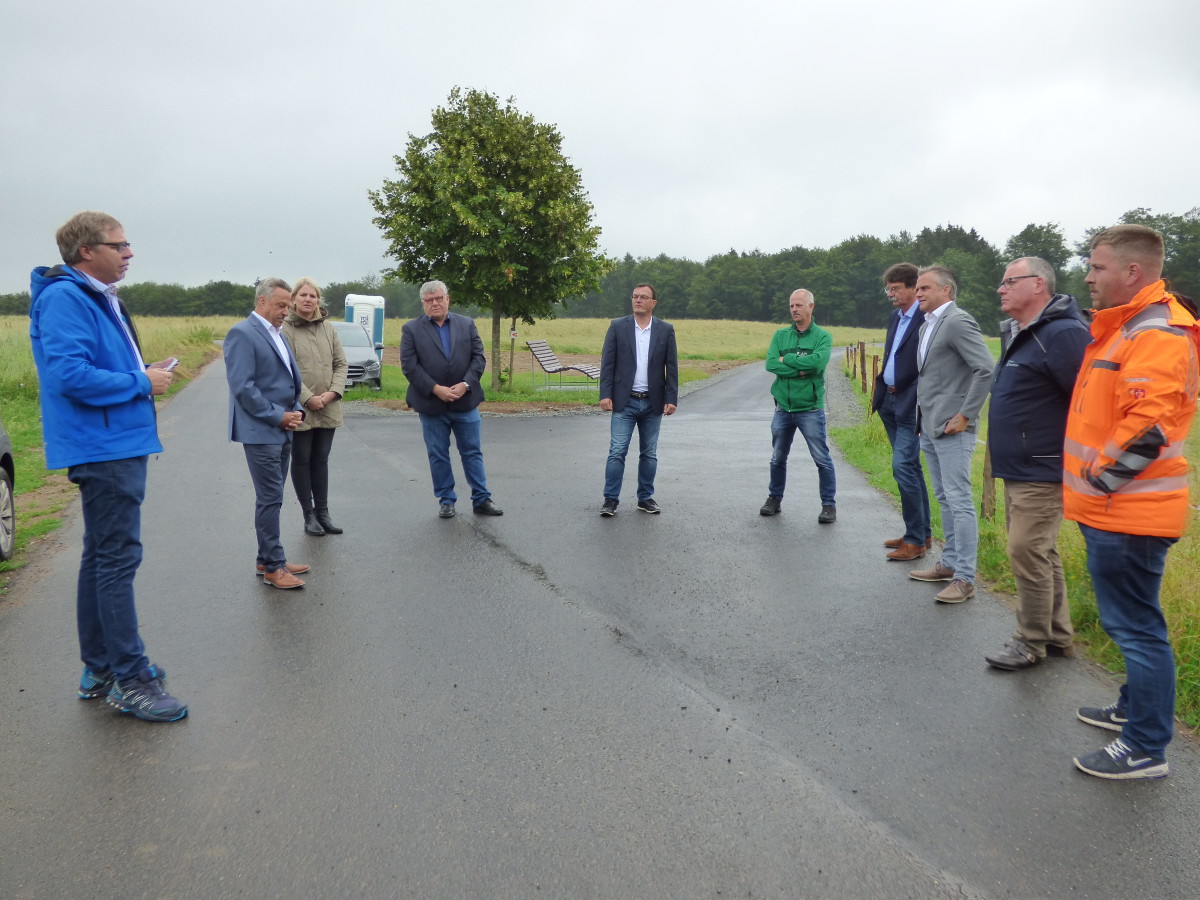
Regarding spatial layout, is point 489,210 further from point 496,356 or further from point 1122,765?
point 1122,765

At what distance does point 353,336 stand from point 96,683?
19.5 meters

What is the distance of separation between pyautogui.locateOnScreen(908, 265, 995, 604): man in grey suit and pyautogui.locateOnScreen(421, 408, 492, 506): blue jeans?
13.0 feet

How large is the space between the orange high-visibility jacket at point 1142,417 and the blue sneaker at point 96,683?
4157 millimetres

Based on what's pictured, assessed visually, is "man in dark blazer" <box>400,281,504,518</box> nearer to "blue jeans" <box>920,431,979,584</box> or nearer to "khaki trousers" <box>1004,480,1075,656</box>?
"blue jeans" <box>920,431,979,584</box>

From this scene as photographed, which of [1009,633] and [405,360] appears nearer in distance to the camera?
[1009,633]

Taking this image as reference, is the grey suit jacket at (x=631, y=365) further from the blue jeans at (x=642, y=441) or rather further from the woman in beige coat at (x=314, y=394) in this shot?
the woman in beige coat at (x=314, y=394)

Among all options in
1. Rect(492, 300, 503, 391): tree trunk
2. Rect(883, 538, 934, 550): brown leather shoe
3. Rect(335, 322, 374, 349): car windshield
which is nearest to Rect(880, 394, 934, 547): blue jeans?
Rect(883, 538, 934, 550): brown leather shoe

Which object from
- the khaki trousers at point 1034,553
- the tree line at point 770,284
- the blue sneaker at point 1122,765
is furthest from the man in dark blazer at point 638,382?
the tree line at point 770,284

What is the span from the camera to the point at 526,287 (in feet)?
63.4

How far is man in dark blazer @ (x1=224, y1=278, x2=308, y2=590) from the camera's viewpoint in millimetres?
5633

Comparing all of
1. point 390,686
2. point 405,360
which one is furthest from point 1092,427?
point 405,360

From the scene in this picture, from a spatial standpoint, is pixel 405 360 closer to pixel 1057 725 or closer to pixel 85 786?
pixel 85 786

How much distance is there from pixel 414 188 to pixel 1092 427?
17162 millimetres

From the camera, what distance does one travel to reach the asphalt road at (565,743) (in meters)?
2.71
